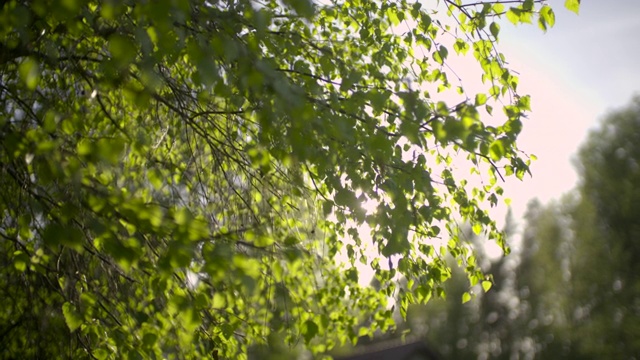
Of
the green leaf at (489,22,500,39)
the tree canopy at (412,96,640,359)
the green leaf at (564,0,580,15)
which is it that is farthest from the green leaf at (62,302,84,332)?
the tree canopy at (412,96,640,359)

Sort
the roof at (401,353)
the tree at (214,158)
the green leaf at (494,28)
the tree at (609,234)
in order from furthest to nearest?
the tree at (609,234) → the roof at (401,353) → the green leaf at (494,28) → the tree at (214,158)

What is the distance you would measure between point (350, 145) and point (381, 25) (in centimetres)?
179

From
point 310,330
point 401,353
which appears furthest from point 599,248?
point 310,330

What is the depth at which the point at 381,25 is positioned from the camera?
18.9ft

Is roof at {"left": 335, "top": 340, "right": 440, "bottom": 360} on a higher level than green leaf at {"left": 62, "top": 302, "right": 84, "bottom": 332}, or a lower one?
lower

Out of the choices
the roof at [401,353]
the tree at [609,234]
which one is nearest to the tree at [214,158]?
the roof at [401,353]

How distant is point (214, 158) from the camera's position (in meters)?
5.02

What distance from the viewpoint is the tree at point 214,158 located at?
2.78m

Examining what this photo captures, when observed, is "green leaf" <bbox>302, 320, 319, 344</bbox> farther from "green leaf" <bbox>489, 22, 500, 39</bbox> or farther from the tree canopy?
the tree canopy

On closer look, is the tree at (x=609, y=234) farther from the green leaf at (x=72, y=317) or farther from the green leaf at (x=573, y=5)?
the green leaf at (x=72, y=317)

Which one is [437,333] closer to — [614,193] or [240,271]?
[614,193]

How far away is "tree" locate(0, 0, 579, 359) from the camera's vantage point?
9.13 ft

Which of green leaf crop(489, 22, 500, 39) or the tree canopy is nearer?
green leaf crop(489, 22, 500, 39)

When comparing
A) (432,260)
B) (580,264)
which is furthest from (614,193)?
(432,260)
